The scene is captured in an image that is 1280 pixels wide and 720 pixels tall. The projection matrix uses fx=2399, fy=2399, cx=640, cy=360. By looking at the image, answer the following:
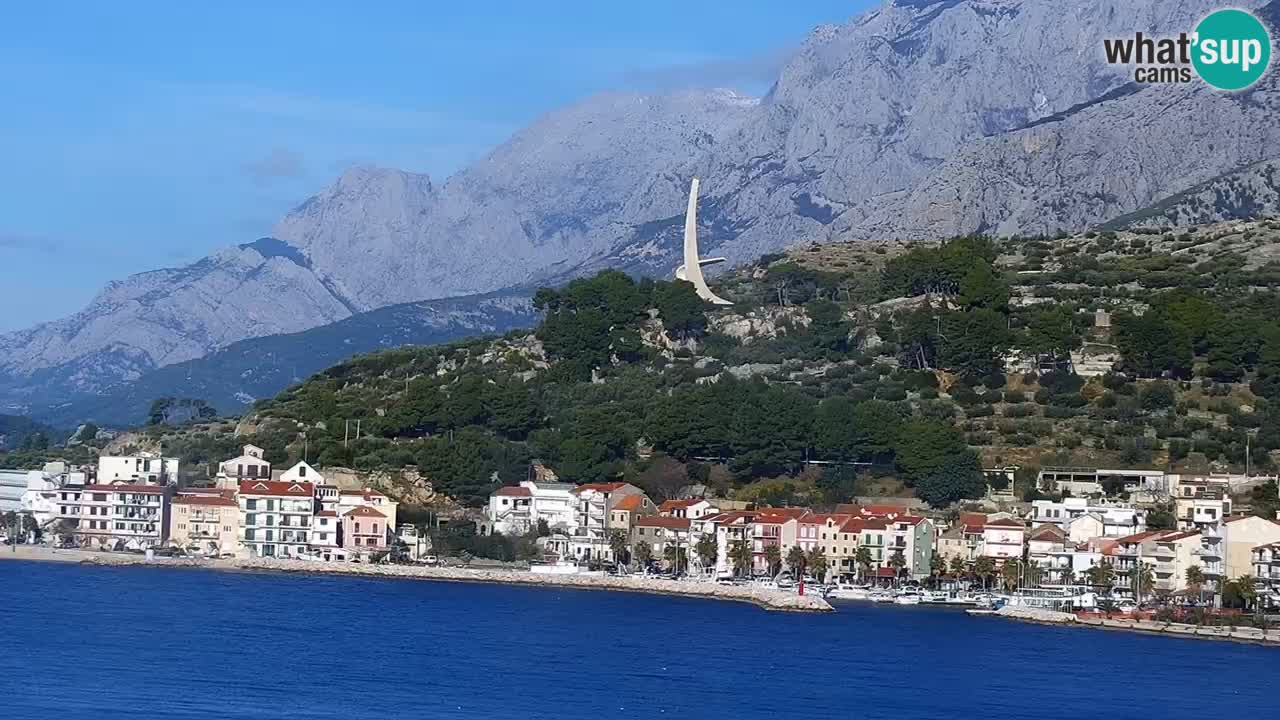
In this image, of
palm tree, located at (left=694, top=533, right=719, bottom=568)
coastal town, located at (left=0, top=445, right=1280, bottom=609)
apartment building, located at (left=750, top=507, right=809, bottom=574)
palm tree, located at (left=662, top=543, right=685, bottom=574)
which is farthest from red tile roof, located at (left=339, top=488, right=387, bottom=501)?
apartment building, located at (left=750, top=507, right=809, bottom=574)

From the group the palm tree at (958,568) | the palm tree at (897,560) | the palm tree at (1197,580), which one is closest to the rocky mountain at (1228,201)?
the palm tree at (958,568)

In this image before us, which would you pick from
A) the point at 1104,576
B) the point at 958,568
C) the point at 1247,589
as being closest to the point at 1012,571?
the point at 958,568

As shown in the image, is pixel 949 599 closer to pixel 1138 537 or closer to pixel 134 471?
pixel 1138 537

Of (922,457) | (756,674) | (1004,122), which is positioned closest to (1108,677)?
(756,674)

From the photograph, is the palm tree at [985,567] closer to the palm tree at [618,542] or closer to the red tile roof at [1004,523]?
the red tile roof at [1004,523]

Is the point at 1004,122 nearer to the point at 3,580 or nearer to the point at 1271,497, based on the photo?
the point at 1271,497

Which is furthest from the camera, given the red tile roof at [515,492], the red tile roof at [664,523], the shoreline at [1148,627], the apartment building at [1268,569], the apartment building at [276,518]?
the red tile roof at [515,492]
